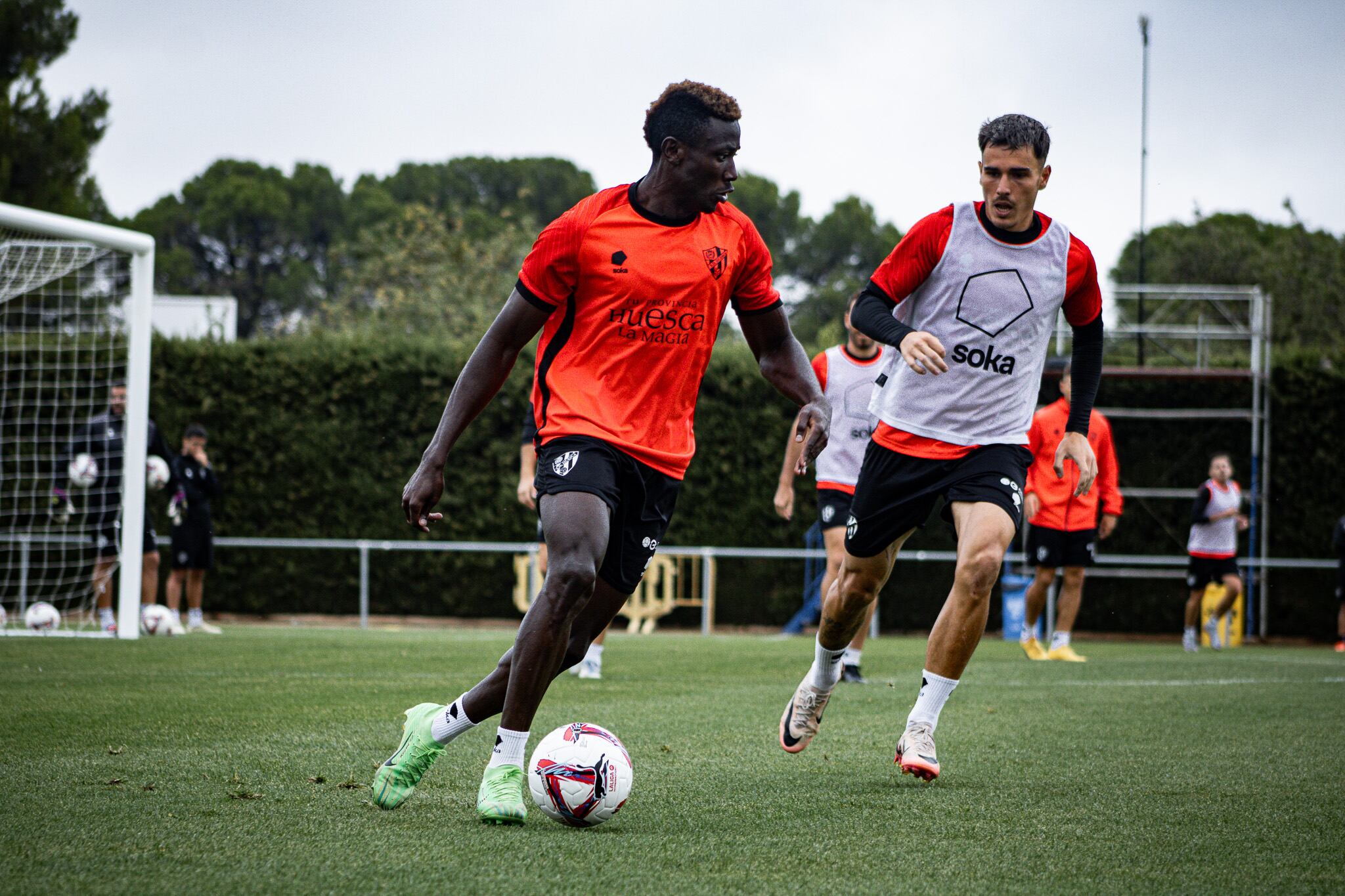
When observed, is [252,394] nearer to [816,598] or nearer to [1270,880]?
[816,598]

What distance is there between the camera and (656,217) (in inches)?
174

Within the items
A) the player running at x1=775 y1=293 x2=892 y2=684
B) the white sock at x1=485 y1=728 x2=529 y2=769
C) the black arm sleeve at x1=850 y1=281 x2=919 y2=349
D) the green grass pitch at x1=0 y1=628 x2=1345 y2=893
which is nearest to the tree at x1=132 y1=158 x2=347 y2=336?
the player running at x1=775 y1=293 x2=892 y2=684

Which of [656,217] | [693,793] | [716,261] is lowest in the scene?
[693,793]

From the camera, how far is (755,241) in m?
4.67

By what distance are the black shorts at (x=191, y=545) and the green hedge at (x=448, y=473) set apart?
3951mm

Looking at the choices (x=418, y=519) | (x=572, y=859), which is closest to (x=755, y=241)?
(x=418, y=519)

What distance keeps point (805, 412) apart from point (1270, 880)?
2041 mm

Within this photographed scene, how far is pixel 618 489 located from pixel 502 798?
1.01 metres

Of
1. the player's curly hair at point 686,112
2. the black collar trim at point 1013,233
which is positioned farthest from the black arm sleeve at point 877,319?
the player's curly hair at point 686,112

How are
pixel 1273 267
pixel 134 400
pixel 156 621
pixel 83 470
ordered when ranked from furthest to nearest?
1. pixel 1273 267
2. pixel 156 621
3. pixel 83 470
4. pixel 134 400

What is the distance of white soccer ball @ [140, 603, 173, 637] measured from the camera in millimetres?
13328

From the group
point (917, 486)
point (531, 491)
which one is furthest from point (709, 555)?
point (917, 486)

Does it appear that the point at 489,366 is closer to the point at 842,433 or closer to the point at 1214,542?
the point at 842,433

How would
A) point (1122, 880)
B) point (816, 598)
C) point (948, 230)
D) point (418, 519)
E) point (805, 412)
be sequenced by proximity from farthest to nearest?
point (816, 598) → point (948, 230) → point (805, 412) → point (418, 519) → point (1122, 880)
